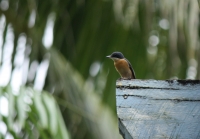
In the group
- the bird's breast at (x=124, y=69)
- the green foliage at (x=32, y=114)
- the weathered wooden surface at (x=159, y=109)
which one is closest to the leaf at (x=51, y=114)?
the green foliage at (x=32, y=114)

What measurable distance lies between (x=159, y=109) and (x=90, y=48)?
3.26 m

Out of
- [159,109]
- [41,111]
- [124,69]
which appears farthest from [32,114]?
[159,109]

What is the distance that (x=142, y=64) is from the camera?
5.66 m

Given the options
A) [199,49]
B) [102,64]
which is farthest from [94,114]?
[199,49]

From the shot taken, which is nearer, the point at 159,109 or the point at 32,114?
the point at 159,109

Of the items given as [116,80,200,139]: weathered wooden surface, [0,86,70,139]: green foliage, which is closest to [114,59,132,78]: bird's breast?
[0,86,70,139]: green foliage

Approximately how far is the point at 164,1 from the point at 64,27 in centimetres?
129

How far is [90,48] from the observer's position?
5680 millimetres

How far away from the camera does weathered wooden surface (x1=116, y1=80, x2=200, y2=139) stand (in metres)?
2.42

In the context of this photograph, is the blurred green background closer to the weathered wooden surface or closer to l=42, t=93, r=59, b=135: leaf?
l=42, t=93, r=59, b=135: leaf

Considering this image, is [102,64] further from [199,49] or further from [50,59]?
[199,49]

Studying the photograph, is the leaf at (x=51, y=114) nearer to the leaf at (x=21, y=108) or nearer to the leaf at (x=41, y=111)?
the leaf at (x=41, y=111)

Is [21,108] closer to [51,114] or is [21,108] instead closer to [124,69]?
[51,114]

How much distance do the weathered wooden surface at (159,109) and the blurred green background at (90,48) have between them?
2.67 meters
